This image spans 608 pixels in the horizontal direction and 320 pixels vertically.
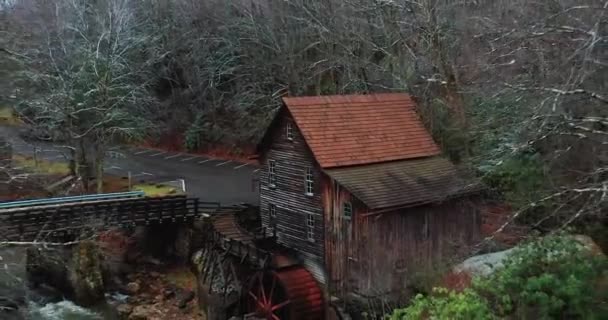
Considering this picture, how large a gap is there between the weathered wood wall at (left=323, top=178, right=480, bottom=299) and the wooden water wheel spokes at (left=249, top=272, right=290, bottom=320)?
210cm

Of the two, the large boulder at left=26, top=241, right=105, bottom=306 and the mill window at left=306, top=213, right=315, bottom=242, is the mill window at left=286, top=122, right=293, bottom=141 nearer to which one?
the mill window at left=306, top=213, right=315, bottom=242

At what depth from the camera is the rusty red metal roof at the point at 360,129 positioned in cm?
2066

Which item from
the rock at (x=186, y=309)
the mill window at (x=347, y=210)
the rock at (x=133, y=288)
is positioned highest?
the mill window at (x=347, y=210)

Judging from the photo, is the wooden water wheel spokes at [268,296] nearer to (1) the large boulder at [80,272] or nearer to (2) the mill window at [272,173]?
(2) the mill window at [272,173]

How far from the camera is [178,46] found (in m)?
44.0

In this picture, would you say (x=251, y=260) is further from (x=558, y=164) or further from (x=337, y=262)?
(x=558, y=164)

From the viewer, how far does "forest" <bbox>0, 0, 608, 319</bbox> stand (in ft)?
52.5

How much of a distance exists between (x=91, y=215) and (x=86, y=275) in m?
2.44

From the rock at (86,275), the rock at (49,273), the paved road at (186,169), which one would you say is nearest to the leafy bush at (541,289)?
the rock at (86,275)

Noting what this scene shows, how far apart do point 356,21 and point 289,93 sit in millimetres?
5719

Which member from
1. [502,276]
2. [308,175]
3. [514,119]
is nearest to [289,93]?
[308,175]

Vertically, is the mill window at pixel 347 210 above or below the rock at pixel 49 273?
above

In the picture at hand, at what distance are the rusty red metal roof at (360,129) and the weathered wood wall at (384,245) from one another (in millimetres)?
1284

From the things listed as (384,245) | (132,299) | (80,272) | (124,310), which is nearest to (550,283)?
(384,245)
